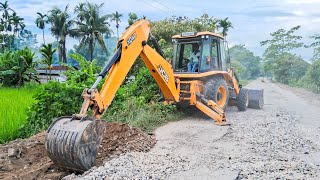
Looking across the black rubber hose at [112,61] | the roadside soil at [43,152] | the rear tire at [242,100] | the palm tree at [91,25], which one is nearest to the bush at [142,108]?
the roadside soil at [43,152]

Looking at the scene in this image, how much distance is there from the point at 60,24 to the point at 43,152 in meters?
41.1

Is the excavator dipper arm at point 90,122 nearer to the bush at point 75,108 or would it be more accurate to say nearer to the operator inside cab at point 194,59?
the bush at point 75,108

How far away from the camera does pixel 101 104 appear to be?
5621mm

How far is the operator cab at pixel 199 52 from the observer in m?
9.66

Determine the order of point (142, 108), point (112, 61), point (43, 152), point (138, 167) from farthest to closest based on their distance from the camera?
point (142, 108) < point (112, 61) < point (43, 152) < point (138, 167)

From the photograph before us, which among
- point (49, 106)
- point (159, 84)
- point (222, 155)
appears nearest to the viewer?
point (222, 155)

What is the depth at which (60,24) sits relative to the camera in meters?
44.9

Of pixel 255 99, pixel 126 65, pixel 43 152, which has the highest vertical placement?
pixel 126 65

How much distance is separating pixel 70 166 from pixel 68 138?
411mm

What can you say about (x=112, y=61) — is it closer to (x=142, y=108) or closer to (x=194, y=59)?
(x=142, y=108)

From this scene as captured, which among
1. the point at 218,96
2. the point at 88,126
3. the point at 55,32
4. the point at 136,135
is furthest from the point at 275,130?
the point at 55,32

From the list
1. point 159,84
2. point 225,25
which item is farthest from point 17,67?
point 225,25

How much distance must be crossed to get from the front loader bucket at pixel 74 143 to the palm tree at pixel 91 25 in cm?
3837

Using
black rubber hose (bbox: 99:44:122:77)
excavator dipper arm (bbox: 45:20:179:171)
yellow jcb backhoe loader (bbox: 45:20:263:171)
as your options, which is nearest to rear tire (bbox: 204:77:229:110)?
yellow jcb backhoe loader (bbox: 45:20:263:171)
